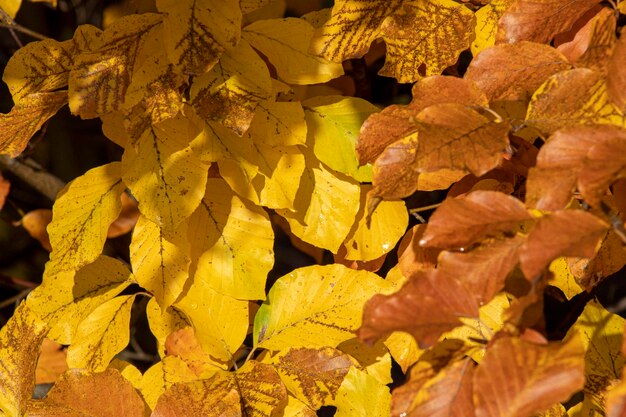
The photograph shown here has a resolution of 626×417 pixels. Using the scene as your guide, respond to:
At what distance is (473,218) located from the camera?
482 mm

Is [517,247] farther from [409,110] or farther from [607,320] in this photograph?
[607,320]

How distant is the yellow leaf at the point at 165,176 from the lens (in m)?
0.64

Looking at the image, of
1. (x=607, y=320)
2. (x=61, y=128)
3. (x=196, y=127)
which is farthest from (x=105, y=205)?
(x=61, y=128)

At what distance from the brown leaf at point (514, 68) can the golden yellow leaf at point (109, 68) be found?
0.29 metres

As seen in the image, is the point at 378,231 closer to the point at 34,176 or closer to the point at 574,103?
the point at 574,103

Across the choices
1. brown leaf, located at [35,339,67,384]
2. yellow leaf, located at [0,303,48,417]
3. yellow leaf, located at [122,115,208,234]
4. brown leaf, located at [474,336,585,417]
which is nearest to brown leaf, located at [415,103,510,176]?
brown leaf, located at [474,336,585,417]

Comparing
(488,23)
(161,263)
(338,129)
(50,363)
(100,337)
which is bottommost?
(50,363)

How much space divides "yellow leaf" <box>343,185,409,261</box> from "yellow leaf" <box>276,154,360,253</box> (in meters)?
0.02

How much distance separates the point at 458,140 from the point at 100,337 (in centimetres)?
46

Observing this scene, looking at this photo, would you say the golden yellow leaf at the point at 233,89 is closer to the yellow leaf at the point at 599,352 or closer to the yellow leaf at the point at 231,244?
the yellow leaf at the point at 231,244

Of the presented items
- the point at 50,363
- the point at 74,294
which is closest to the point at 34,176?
the point at 50,363

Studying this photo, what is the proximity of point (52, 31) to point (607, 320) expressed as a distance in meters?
1.28

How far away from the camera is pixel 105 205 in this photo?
72 cm

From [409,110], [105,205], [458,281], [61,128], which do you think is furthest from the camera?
[61,128]
